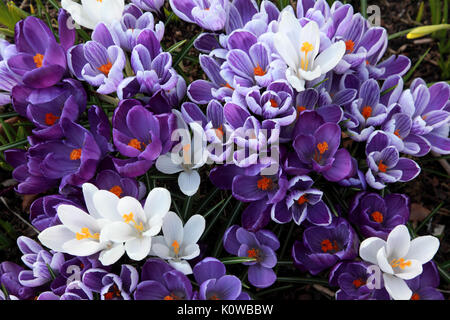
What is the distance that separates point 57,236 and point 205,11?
3.03ft

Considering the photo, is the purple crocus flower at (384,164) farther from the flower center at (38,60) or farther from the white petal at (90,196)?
the flower center at (38,60)

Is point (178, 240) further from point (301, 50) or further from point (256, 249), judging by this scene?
point (301, 50)

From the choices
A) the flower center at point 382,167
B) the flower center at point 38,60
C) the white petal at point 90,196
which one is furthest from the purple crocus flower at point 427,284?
the flower center at point 38,60

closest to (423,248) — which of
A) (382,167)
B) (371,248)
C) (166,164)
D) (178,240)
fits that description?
(371,248)

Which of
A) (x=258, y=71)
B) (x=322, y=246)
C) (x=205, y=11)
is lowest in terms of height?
(x=322, y=246)

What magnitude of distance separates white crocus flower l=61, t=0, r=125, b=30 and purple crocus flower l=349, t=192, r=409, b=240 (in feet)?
3.55

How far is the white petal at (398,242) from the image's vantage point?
4.59 ft

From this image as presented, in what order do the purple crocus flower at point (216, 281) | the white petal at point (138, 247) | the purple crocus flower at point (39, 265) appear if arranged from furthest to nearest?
the purple crocus flower at point (39, 265) → the purple crocus flower at point (216, 281) → the white petal at point (138, 247)

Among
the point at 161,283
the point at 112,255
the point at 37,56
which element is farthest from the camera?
the point at 37,56

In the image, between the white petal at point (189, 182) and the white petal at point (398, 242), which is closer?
the white petal at point (398, 242)

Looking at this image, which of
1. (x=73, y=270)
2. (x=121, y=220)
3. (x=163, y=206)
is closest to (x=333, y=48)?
(x=163, y=206)

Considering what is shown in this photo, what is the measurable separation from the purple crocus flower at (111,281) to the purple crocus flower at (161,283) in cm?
4

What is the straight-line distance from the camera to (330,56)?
4.94 ft

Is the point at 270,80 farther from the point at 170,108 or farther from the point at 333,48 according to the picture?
the point at 170,108
